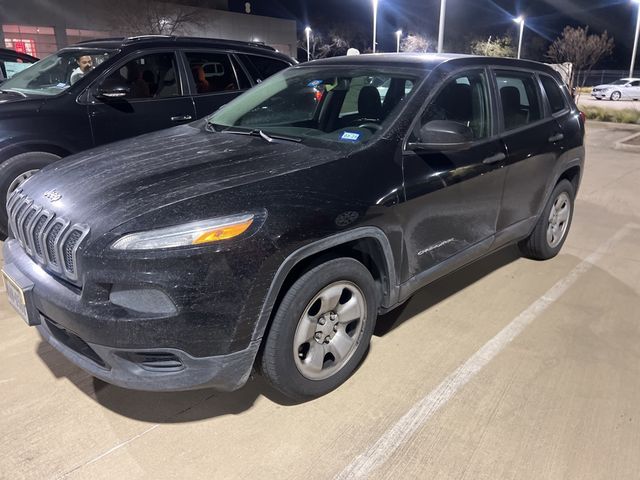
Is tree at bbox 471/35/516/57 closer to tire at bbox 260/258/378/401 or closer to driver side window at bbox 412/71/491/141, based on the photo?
driver side window at bbox 412/71/491/141

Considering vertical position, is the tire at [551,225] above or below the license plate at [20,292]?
below

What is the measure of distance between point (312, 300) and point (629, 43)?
71650 millimetres

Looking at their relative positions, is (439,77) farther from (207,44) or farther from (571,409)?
(207,44)

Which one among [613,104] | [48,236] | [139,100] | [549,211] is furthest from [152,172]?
[613,104]

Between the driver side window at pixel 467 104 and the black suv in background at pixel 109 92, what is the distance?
3.18 m

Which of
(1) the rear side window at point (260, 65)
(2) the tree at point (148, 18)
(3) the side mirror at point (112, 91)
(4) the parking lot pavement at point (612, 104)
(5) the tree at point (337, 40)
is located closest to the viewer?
(3) the side mirror at point (112, 91)

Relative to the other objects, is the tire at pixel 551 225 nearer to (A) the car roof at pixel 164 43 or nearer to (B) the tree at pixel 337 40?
(A) the car roof at pixel 164 43

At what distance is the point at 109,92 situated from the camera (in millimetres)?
5172

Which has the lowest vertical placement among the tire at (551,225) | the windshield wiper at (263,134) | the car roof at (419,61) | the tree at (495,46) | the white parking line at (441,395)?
the white parking line at (441,395)

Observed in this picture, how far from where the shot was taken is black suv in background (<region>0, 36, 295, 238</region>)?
4926 millimetres

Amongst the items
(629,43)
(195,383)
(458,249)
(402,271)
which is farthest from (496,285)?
(629,43)

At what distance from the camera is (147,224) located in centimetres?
229

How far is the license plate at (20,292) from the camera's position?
2.58 metres

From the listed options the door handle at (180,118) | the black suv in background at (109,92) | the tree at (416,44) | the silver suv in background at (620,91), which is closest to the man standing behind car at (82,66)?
the black suv in background at (109,92)
